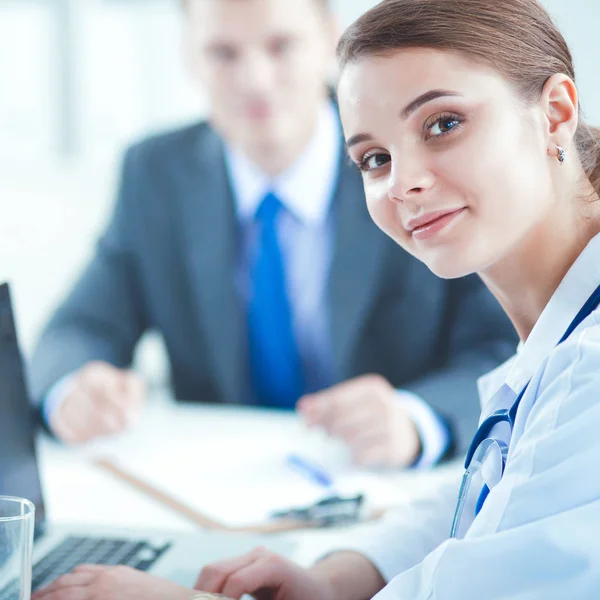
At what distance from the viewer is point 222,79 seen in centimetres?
181

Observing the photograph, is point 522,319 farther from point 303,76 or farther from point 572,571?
point 303,76

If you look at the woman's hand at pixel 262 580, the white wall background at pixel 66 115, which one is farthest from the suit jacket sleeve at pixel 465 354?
the white wall background at pixel 66 115

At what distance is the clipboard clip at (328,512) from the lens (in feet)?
3.71

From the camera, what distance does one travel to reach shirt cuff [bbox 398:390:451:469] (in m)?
1.35

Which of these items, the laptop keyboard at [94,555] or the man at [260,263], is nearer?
the laptop keyboard at [94,555]

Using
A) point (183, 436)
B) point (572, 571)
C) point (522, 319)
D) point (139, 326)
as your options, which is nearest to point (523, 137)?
point (522, 319)

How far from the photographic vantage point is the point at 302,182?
188cm

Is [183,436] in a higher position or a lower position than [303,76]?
lower

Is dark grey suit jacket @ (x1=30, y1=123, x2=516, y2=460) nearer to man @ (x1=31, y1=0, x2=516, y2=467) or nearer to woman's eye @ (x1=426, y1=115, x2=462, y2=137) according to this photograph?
man @ (x1=31, y1=0, x2=516, y2=467)

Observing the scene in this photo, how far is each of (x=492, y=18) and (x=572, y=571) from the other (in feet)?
1.59

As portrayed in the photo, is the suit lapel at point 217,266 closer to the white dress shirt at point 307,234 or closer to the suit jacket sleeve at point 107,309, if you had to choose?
the white dress shirt at point 307,234

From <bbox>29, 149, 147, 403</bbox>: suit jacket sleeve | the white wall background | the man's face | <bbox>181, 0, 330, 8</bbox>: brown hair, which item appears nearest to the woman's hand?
<bbox>29, 149, 147, 403</bbox>: suit jacket sleeve

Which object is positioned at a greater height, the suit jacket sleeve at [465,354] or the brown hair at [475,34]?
the brown hair at [475,34]

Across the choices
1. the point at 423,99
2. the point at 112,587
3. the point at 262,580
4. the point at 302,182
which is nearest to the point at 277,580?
the point at 262,580
